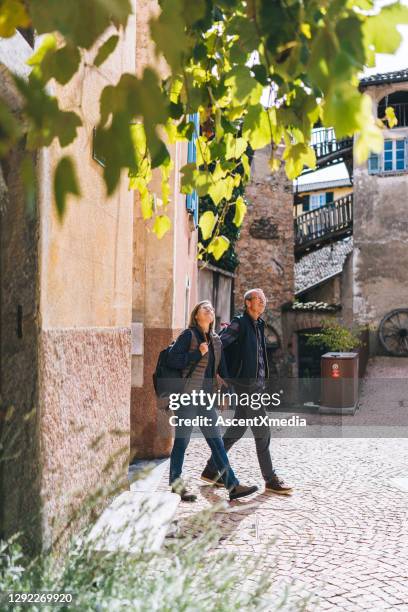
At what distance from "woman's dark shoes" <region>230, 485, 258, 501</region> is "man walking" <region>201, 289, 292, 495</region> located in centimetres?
29

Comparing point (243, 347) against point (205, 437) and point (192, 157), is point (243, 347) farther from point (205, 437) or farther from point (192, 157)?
point (192, 157)

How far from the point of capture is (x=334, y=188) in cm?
3603

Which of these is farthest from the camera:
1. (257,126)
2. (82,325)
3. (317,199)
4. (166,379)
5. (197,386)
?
(317,199)

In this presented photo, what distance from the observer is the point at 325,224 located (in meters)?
21.5

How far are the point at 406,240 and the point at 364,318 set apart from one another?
8.32ft

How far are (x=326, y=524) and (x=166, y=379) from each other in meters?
1.62

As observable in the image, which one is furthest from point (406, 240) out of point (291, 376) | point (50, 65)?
point (50, 65)

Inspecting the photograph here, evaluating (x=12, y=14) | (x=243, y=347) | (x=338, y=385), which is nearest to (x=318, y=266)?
(x=338, y=385)

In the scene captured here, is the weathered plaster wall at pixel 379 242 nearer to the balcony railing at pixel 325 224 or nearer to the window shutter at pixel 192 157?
the balcony railing at pixel 325 224

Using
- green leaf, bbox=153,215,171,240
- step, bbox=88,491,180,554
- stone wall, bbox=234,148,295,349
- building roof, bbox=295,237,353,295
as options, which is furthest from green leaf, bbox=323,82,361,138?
building roof, bbox=295,237,353,295

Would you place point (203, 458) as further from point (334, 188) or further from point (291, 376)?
point (334, 188)

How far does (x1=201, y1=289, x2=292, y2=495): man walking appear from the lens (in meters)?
5.69

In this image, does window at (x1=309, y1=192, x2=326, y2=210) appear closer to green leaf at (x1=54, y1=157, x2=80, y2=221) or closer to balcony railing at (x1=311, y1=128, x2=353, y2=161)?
balcony railing at (x1=311, y1=128, x2=353, y2=161)

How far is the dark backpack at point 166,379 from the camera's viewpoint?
5.27 metres
